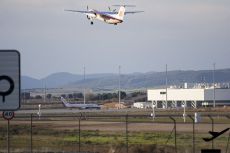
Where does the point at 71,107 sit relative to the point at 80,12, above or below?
below

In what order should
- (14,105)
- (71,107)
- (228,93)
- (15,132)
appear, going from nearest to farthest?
(14,105)
(15,132)
(71,107)
(228,93)

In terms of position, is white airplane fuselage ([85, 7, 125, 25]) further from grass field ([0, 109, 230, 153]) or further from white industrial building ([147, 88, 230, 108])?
white industrial building ([147, 88, 230, 108])

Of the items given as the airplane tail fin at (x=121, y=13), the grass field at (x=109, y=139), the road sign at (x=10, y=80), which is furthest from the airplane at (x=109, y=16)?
the road sign at (x=10, y=80)

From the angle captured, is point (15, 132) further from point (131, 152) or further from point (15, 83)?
point (15, 83)

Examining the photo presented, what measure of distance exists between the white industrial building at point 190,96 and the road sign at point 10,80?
484ft

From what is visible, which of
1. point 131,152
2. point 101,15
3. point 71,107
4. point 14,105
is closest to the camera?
point 14,105

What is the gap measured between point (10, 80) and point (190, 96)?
15649 centimetres

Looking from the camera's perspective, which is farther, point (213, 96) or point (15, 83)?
point (213, 96)

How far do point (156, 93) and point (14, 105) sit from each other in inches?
6581

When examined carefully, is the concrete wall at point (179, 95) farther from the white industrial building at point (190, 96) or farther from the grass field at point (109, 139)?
the grass field at point (109, 139)

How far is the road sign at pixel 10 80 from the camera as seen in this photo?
5.18 m

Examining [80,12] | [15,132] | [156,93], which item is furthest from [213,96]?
[15,132]

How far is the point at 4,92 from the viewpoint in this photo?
5.24 metres

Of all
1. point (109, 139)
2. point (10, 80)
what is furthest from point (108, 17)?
point (10, 80)
